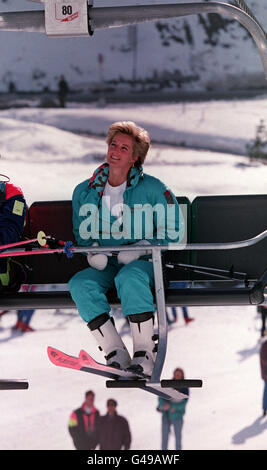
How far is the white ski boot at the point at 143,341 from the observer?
317 cm

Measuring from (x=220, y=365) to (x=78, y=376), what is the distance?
7.49ft

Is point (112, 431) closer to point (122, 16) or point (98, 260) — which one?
point (98, 260)

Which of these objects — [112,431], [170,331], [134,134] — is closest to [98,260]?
[134,134]

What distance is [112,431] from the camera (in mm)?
8508

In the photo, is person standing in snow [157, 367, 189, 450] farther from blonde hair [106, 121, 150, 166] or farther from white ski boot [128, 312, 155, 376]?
blonde hair [106, 121, 150, 166]

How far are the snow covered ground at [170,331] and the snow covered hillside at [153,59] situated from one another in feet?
1.48

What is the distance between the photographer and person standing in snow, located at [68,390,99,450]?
8.66 meters

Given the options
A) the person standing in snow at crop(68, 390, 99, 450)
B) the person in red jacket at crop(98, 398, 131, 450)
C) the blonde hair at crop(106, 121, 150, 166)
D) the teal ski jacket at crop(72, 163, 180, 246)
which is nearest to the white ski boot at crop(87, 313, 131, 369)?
the teal ski jacket at crop(72, 163, 180, 246)

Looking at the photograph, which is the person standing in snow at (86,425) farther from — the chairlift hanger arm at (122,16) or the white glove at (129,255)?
the chairlift hanger arm at (122,16)

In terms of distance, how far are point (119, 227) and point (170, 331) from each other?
8.57 metres

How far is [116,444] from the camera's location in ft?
27.3

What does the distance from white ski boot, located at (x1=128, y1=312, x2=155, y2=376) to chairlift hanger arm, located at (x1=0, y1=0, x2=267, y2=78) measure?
1388 millimetres
